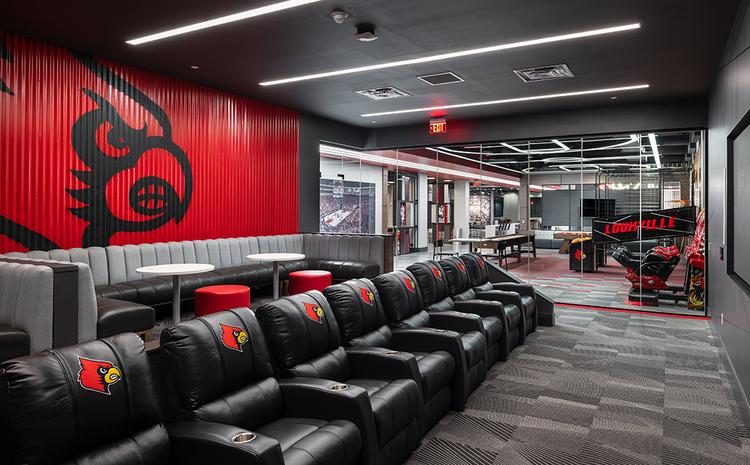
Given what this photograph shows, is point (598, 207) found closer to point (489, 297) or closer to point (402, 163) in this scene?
point (489, 297)

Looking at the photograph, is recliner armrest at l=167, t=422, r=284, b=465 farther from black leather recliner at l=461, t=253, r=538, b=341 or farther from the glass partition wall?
the glass partition wall

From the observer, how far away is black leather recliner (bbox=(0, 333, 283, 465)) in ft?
5.31

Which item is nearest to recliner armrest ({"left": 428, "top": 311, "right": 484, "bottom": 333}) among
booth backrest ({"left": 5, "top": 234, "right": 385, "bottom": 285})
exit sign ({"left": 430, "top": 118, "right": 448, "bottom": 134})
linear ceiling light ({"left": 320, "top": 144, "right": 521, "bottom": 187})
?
booth backrest ({"left": 5, "top": 234, "right": 385, "bottom": 285})

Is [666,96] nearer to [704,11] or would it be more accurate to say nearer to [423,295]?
[704,11]

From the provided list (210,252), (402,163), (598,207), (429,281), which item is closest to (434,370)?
(429,281)

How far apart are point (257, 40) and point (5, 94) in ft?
8.96

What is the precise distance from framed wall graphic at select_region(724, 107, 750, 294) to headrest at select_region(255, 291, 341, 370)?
3.42m

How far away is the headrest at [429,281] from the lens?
188 inches

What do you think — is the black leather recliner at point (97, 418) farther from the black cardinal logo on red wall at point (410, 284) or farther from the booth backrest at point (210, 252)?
the booth backrest at point (210, 252)

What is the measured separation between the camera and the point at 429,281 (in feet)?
15.9

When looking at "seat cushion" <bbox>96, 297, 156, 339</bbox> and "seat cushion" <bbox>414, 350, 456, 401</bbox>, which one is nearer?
"seat cushion" <bbox>414, 350, 456, 401</bbox>

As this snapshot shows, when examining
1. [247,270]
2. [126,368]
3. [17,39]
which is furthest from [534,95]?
[126,368]

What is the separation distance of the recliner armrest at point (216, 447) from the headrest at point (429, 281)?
2.88m

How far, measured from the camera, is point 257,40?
542 cm
